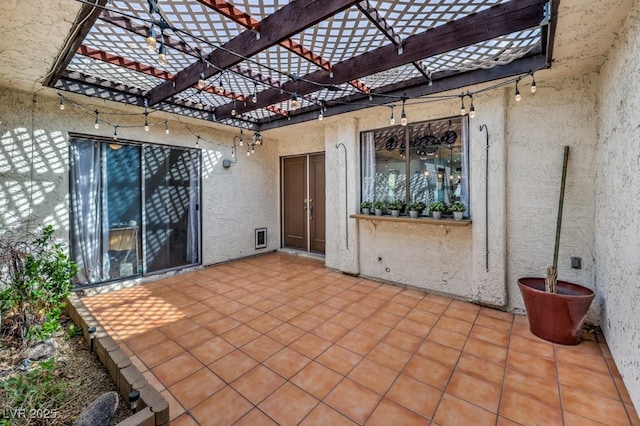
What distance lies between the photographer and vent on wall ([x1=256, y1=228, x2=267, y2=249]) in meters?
5.70

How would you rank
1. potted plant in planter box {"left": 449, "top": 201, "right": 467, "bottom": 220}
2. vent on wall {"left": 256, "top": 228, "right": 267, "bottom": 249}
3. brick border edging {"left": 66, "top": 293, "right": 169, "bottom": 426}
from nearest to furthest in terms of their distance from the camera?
brick border edging {"left": 66, "top": 293, "right": 169, "bottom": 426}
potted plant in planter box {"left": 449, "top": 201, "right": 467, "bottom": 220}
vent on wall {"left": 256, "top": 228, "right": 267, "bottom": 249}

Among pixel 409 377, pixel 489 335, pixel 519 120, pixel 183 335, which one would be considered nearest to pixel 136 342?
pixel 183 335

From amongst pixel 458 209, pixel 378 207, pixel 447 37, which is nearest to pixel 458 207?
pixel 458 209

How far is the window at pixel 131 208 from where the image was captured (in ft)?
12.0

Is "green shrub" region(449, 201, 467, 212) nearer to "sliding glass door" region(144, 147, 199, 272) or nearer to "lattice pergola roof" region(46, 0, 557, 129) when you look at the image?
"lattice pergola roof" region(46, 0, 557, 129)

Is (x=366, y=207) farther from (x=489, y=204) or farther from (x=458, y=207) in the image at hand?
(x=489, y=204)

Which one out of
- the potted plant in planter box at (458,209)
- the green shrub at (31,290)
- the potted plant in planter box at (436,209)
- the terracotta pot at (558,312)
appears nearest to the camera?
the green shrub at (31,290)

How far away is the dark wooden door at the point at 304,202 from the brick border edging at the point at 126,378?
12.2 ft

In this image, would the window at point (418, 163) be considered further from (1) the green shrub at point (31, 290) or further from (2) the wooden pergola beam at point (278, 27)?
(1) the green shrub at point (31, 290)

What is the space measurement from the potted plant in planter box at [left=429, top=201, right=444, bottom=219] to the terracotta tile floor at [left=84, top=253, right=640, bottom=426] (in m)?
1.03

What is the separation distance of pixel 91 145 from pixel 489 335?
511 cm

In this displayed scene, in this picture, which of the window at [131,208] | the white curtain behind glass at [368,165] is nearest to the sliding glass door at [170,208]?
the window at [131,208]

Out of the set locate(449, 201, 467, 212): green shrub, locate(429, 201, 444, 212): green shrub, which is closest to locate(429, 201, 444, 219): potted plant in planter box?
locate(429, 201, 444, 212): green shrub

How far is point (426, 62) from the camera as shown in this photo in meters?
2.71
